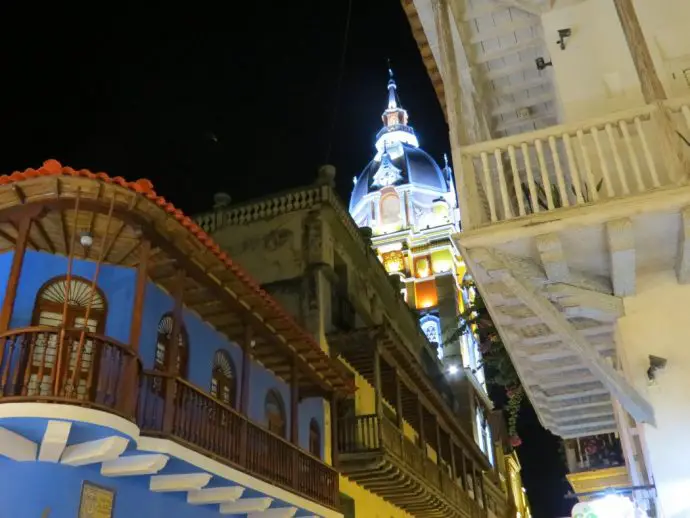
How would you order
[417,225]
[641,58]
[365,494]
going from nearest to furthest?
[641,58] < [365,494] < [417,225]

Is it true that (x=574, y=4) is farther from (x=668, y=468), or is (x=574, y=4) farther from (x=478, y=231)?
(x=668, y=468)

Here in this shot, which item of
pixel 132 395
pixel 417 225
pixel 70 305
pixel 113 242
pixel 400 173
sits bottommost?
pixel 132 395

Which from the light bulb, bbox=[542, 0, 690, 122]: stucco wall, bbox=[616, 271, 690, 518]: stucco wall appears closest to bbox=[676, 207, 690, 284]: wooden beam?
bbox=[616, 271, 690, 518]: stucco wall

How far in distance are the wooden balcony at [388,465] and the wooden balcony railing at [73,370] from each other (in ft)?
31.0

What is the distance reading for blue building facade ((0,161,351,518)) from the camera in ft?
29.0

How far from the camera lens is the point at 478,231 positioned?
754 centimetres

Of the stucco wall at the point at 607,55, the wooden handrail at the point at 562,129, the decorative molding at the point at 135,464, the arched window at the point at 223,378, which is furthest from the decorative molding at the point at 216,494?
the stucco wall at the point at 607,55

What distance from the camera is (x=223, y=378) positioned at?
1426 cm

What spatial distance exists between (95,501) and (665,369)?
7.55 meters

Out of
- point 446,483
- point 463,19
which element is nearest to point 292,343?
point 463,19

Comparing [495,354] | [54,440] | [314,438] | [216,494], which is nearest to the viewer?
[54,440]

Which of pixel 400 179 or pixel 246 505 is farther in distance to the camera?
pixel 400 179

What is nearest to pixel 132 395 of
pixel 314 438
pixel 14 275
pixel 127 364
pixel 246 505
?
pixel 127 364

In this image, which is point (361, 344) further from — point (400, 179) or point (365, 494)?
point (400, 179)
